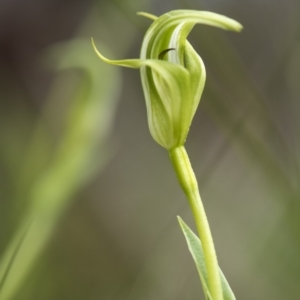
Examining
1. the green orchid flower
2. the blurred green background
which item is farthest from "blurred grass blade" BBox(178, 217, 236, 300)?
the blurred green background

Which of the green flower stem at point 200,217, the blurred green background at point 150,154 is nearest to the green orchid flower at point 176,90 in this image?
the green flower stem at point 200,217

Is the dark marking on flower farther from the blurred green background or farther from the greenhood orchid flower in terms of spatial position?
the blurred green background

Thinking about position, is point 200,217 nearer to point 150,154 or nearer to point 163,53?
point 163,53

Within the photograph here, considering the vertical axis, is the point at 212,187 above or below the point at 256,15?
below

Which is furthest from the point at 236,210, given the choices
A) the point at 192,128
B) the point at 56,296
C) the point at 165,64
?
the point at 165,64

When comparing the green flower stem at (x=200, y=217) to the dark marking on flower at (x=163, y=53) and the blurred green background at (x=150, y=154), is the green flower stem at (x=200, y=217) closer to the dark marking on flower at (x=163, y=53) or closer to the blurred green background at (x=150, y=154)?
the dark marking on flower at (x=163, y=53)

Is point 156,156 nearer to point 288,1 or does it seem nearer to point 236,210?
point 236,210

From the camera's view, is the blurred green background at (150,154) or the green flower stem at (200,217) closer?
the green flower stem at (200,217)
